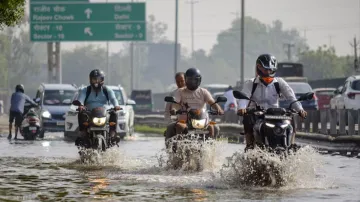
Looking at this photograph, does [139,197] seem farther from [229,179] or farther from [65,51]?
[65,51]

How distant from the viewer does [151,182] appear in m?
14.8

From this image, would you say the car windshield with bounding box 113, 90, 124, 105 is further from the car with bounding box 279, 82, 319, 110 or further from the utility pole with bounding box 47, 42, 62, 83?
the utility pole with bounding box 47, 42, 62, 83

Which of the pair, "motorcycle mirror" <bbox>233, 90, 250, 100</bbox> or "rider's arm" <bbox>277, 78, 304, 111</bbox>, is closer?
"motorcycle mirror" <bbox>233, 90, 250, 100</bbox>

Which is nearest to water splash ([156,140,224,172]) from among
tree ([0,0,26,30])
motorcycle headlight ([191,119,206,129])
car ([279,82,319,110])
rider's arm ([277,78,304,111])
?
motorcycle headlight ([191,119,206,129])

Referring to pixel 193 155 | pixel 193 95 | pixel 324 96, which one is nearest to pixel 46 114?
pixel 193 95

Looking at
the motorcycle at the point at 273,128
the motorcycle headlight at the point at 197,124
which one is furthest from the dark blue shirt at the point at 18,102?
the motorcycle at the point at 273,128

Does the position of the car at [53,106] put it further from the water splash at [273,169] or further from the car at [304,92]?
the water splash at [273,169]

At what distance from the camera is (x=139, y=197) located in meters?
12.6

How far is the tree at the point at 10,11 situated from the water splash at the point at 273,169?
23.0 ft

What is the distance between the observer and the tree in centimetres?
1961

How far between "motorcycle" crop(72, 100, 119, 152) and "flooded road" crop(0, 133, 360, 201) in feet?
0.85

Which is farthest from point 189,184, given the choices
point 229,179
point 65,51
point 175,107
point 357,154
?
point 65,51

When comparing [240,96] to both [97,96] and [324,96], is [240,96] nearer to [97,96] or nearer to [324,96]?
[97,96]

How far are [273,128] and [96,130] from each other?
595 cm
